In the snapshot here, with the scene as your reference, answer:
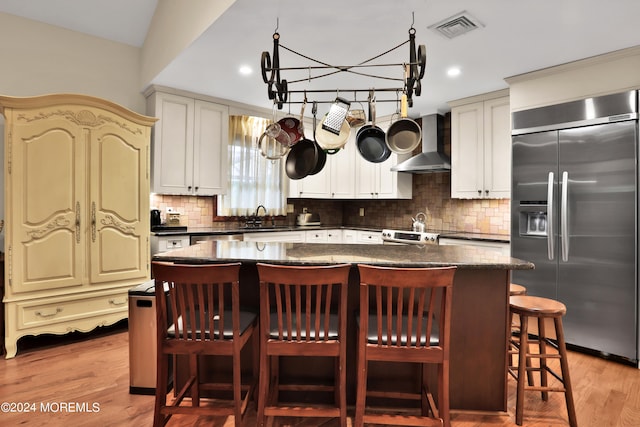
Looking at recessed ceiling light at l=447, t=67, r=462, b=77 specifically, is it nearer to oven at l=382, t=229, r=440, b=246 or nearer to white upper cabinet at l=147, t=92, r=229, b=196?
oven at l=382, t=229, r=440, b=246

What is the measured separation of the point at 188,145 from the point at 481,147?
10.9 ft

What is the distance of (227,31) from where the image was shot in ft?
9.09

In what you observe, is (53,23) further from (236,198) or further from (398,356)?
(398,356)

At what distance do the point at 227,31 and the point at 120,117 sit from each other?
138cm

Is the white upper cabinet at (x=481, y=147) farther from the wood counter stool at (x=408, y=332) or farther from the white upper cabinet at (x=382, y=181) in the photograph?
the wood counter stool at (x=408, y=332)

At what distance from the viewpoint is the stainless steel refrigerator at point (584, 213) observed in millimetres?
2859

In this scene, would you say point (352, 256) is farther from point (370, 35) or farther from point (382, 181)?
point (382, 181)

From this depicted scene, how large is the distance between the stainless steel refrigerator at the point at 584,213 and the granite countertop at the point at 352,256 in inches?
51.8

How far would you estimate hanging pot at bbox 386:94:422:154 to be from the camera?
231cm

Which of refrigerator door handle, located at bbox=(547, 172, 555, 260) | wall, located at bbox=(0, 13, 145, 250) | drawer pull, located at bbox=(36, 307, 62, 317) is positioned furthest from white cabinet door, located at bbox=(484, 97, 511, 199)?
drawer pull, located at bbox=(36, 307, 62, 317)

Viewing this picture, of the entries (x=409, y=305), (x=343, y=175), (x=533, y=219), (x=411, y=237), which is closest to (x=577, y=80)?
(x=533, y=219)

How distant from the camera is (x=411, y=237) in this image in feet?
14.6

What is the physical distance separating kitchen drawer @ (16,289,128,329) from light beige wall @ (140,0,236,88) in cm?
223

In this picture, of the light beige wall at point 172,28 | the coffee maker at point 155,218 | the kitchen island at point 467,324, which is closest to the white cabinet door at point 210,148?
the coffee maker at point 155,218
